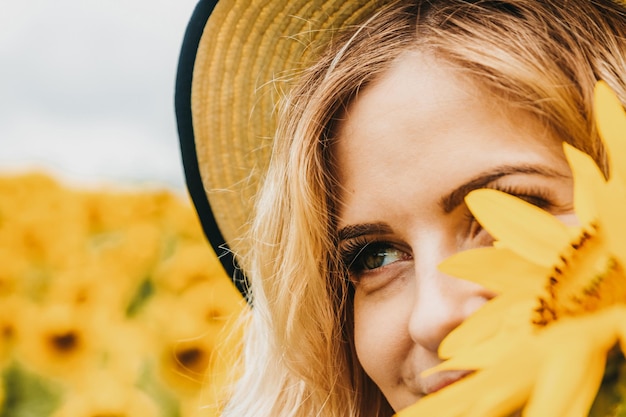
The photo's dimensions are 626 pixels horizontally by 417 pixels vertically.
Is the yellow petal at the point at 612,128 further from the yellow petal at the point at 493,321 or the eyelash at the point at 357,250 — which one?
the eyelash at the point at 357,250

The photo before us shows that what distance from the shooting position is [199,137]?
3.80 feet

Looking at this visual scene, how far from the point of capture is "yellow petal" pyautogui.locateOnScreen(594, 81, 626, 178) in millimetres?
299

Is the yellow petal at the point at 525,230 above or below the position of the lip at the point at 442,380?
above

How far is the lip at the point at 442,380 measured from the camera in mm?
717

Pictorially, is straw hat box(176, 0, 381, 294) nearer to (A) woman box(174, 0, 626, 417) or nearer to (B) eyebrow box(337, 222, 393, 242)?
(A) woman box(174, 0, 626, 417)

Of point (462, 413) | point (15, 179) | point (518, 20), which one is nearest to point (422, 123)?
point (518, 20)

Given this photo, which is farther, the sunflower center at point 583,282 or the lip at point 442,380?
the lip at point 442,380

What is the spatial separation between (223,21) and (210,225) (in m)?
0.31

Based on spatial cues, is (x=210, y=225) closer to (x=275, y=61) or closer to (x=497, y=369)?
(x=275, y=61)

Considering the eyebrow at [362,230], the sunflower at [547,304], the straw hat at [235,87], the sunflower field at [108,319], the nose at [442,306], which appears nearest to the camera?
the sunflower at [547,304]

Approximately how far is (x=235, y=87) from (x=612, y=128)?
85 cm

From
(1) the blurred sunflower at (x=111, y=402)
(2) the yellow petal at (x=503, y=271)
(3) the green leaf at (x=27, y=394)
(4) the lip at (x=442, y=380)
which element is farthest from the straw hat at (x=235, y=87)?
(3) the green leaf at (x=27, y=394)

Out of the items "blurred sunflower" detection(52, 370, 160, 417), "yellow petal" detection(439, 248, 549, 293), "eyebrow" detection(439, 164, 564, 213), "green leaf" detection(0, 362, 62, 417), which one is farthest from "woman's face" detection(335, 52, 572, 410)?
"green leaf" detection(0, 362, 62, 417)

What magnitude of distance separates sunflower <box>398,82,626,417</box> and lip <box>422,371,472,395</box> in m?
0.37
